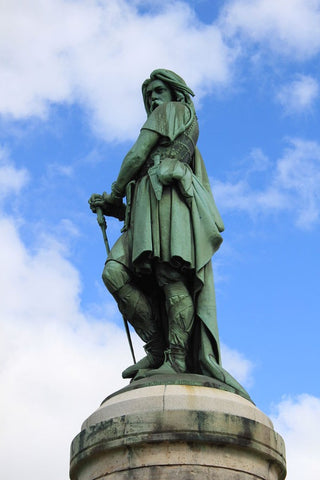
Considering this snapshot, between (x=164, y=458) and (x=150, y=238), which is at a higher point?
(x=150, y=238)

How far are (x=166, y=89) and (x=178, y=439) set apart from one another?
15.8 feet

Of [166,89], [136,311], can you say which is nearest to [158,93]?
[166,89]

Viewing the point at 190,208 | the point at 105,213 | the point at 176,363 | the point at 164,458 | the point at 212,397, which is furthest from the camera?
the point at 105,213

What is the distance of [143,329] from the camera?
859 centimetres

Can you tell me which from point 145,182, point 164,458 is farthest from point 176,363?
point 145,182

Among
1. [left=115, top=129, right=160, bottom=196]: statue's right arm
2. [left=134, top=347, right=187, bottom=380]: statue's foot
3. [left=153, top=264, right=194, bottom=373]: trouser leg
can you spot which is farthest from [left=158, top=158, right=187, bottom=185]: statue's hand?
[left=134, top=347, right=187, bottom=380]: statue's foot

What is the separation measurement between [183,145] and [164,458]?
397 centimetres

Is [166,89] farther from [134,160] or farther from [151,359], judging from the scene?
[151,359]

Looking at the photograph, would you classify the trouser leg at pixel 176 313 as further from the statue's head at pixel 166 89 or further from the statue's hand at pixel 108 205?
the statue's head at pixel 166 89

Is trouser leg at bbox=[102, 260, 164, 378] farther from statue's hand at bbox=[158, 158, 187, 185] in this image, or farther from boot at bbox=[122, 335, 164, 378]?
statue's hand at bbox=[158, 158, 187, 185]

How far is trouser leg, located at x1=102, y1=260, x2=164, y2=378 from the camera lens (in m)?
8.42

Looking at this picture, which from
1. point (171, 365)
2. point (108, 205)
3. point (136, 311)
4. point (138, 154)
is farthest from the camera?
point (108, 205)

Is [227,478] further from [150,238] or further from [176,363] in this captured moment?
[150,238]

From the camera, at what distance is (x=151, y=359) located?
855 cm
